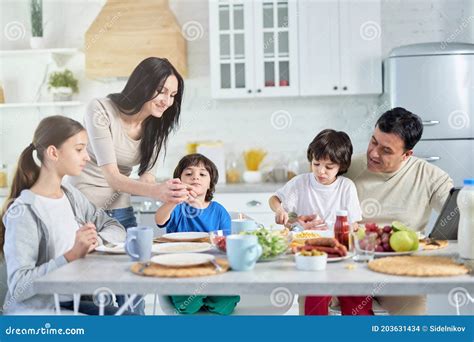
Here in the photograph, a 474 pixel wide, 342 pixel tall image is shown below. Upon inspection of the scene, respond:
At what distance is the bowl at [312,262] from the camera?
122cm

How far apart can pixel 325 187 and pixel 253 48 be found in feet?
2.44

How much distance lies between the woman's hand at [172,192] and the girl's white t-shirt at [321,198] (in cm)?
28

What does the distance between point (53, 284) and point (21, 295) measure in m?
0.45

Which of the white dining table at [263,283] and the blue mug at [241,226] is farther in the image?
the blue mug at [241,226]

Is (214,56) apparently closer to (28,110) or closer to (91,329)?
(28,110)

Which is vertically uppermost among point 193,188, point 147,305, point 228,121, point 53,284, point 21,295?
point 228,121

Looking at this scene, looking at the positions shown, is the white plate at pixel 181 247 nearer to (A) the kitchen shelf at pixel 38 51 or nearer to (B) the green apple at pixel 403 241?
(B) the green apple at pixel 403 241

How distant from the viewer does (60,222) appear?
1.63 metres

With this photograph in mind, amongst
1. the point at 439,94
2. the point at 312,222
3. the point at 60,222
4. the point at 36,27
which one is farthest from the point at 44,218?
the point at 439,94

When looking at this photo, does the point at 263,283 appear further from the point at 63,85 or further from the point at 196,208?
the point at 63,85

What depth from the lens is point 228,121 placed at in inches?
102

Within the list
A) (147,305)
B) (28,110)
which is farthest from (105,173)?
(28,110)

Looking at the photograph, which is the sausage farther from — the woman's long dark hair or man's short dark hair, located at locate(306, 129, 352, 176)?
the woman's long dark hair

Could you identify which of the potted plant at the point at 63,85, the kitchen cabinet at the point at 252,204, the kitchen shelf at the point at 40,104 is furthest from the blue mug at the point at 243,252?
the potted plant at the point at 63,85
